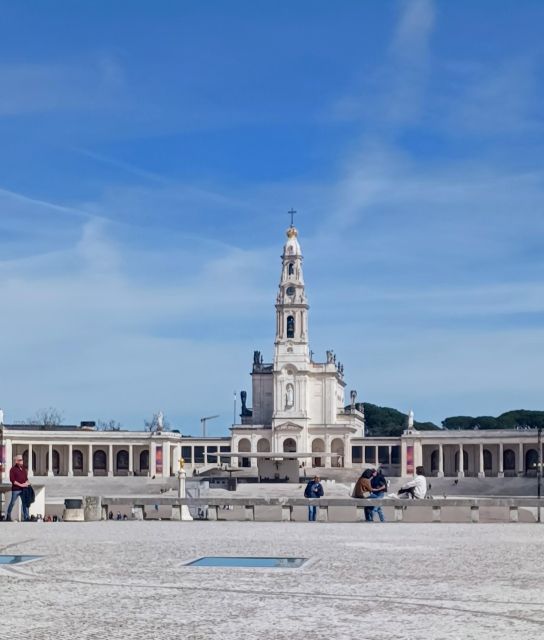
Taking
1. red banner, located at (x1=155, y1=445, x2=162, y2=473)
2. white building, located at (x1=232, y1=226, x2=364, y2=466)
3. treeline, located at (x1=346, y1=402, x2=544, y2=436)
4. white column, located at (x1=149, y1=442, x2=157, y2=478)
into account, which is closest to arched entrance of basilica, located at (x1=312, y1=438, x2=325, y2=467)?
white building, located at (x1=232, y1=226, x2=364, y2=466)

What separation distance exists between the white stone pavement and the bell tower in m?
96.4

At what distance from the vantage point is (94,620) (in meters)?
11.4

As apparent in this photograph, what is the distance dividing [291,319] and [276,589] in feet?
346

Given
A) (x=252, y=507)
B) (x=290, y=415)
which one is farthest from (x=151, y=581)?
(x=290, y=415)

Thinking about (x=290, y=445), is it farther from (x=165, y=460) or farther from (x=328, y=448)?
(x=165, y=460)

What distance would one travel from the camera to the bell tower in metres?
119

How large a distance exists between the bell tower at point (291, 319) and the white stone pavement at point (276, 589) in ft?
316

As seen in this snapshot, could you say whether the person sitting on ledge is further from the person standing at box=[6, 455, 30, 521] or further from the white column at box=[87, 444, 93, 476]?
the white column at box=[87, 444, 93, 476]

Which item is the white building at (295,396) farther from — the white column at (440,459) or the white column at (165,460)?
the white column at (440,459)

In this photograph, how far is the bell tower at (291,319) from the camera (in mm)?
118750

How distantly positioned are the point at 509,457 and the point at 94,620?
364ft

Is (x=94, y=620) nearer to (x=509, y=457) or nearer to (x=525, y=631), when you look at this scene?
(x=525, y=631)

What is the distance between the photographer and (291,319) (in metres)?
119

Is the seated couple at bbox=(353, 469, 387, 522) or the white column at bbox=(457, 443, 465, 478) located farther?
the white column at bbox=(457, 443, 465, 478)
